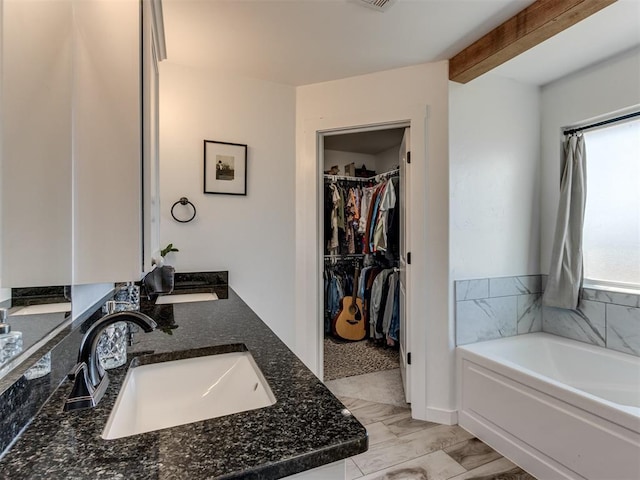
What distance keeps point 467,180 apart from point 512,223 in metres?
0.53

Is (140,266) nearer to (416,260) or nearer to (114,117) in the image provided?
(114,117)

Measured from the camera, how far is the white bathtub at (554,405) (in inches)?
52.6

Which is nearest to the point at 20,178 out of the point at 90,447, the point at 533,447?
the point at 90,447

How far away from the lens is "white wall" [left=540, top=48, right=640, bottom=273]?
1933 millimetres

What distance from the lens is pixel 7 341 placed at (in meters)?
0.57

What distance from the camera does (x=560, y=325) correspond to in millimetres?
2295

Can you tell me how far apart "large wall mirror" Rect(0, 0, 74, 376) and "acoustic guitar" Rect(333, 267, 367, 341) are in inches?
119

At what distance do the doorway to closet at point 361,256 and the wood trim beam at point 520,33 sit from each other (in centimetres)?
112

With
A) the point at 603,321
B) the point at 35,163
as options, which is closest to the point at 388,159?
the point at 603,321

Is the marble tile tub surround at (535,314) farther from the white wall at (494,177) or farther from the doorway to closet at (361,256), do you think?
the doorway to closet at (361,256)

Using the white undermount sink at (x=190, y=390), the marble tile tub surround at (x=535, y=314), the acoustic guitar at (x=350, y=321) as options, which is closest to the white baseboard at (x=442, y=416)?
the marble tile tub surround at (x=535, y=314)

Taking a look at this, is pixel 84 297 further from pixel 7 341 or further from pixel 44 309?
pixel 7 341

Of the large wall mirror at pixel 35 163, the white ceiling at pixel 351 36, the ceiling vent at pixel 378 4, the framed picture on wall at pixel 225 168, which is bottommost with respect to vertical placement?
the large wall mirror at pixel 35 163

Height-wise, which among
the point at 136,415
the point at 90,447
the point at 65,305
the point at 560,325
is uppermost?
the point at 65,305
